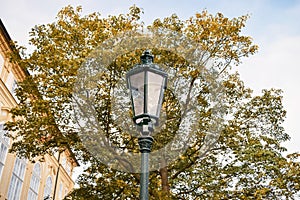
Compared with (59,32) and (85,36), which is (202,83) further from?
(59,32)

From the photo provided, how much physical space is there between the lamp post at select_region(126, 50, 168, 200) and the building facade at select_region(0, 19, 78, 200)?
353 inches

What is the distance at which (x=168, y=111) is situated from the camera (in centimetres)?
1147

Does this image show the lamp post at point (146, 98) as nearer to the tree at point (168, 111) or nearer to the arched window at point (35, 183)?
the tree at point (168, 111)

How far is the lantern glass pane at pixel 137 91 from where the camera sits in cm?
472

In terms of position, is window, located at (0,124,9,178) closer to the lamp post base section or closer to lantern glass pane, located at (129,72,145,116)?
lantern glass pane, located at (129,72,145,116)

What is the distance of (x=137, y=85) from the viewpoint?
16.0ft

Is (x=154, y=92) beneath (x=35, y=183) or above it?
beneath

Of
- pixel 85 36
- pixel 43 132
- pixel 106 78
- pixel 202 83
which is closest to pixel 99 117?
pixel 106 78

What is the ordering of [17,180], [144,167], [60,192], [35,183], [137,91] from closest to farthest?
[144,167] < [137,91] < [17,180] < [35,183] < [60,192]

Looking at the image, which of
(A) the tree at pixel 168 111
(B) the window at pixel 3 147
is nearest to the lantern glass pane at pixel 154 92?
(A) the tree at pixel 168 111

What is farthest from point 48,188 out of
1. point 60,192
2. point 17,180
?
point 17,180

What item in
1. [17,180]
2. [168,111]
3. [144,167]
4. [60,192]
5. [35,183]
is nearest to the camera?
[144,167]

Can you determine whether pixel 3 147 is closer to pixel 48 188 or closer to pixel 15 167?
pixel 15 167

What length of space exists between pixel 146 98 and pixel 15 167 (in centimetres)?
1874
